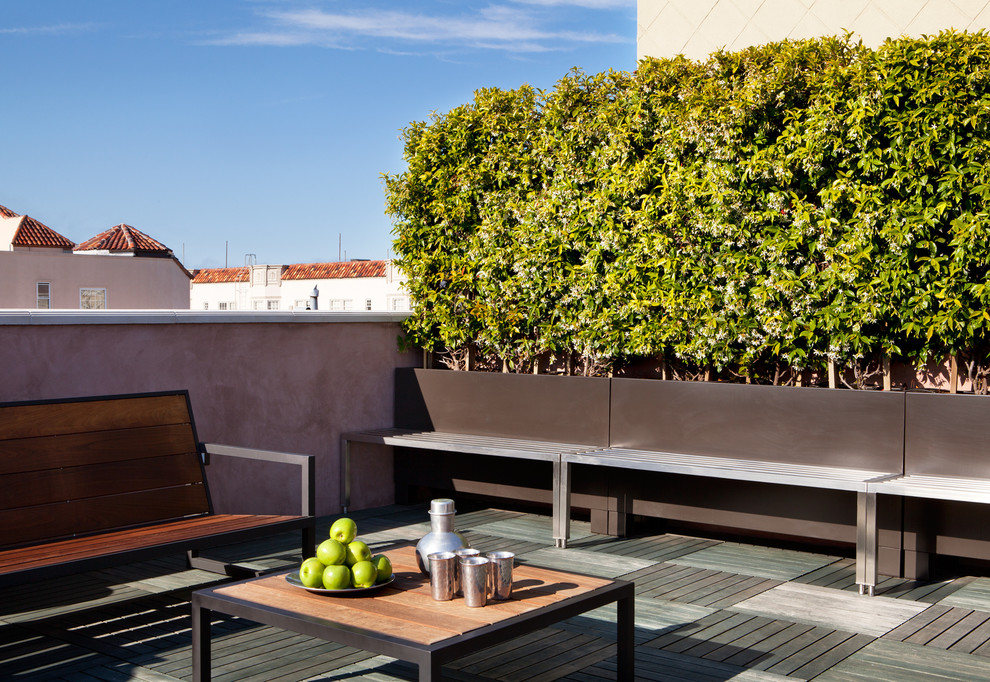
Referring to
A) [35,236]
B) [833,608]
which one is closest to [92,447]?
[833,608]

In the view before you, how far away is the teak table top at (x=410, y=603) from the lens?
9.27 feet

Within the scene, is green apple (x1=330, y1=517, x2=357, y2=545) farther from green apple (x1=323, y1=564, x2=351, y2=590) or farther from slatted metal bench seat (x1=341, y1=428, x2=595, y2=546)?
slatted metal bench seat (x1=341, y1=428, x2=595, y2=546)

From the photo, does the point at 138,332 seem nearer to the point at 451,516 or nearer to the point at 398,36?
the point at 451,516

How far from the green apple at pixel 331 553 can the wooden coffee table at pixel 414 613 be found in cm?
11

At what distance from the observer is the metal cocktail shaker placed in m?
3.31

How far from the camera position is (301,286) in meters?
50.7

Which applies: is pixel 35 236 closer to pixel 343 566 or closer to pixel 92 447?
pixel 92 447

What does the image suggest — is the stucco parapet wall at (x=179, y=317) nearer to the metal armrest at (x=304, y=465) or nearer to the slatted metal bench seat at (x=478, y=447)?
the slatted metal bench seat at (x=478, y=447)

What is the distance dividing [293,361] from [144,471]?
1874 mm

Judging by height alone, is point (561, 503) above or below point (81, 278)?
below

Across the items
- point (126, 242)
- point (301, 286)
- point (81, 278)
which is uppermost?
point (126, 242)

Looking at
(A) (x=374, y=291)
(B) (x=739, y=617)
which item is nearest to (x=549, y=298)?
(B) (x=739, y=617)

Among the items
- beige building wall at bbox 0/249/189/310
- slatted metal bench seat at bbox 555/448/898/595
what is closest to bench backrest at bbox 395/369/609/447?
slatted metal bench seat at bbox 555/448/898/595

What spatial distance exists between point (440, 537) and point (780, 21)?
5.82 metres
